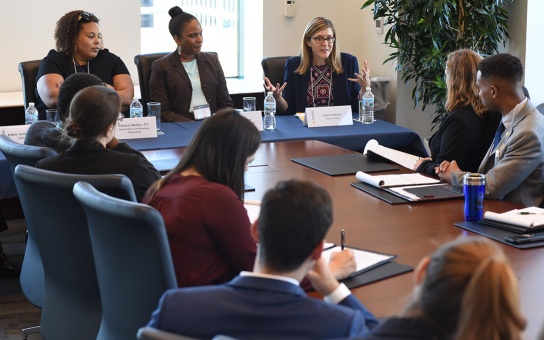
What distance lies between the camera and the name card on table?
16.9 feet

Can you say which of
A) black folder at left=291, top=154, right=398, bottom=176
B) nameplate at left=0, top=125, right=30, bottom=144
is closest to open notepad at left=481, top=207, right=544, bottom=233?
black folder at left=291, top=154, right=398, bottom=176

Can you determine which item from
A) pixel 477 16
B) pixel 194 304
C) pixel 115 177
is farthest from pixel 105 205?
pixel 477 16

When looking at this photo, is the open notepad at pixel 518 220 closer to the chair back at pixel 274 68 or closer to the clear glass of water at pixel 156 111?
the clear glass of water at pixel 156 111

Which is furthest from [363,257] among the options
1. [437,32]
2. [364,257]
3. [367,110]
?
[437,32]

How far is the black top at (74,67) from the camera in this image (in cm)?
518

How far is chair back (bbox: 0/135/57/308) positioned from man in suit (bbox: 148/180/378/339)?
1509mm

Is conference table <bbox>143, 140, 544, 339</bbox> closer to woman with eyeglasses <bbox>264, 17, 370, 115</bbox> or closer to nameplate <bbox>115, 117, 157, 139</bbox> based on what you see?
nameplate <bbox>115, 117, 157, 139</bbox>

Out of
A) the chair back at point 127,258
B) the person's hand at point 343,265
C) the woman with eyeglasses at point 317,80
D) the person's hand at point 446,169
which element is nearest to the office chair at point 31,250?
the chair back at point 127,258

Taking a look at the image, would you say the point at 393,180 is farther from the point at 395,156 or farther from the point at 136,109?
the point at 136,109

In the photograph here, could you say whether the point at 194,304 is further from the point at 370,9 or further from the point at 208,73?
the point at 370,9

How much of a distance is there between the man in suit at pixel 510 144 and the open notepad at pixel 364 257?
97cm

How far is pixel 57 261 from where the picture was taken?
109 inches

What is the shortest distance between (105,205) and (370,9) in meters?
5.62

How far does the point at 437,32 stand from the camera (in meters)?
6.21
